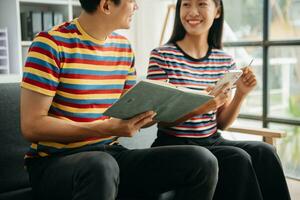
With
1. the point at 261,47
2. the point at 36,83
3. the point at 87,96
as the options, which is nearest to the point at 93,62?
the point at 87,96

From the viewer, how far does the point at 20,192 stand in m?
1.58

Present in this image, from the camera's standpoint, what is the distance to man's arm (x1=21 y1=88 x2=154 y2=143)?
51.7 inches

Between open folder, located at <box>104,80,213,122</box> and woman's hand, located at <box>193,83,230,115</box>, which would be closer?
open folder, located at <box>104,80,213,122</box>

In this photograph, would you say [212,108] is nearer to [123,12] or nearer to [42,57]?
[123,12]

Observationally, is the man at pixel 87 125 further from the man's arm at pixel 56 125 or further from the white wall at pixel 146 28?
the white wall at pixel 146 28

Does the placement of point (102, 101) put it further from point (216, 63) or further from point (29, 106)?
point (216, 63)

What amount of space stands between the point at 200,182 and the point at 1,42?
6.83ft

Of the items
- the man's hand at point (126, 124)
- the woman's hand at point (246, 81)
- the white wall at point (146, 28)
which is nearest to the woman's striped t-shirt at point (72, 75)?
the man's hand at point (126, 124)

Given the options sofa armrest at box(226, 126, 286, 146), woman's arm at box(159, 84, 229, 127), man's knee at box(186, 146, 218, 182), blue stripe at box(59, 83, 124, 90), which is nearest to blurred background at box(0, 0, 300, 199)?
sofa armrest at box(226, 126, 286, 146)

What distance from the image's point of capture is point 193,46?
1869 mm

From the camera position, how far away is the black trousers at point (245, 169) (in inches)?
60.7

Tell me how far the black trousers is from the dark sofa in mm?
218

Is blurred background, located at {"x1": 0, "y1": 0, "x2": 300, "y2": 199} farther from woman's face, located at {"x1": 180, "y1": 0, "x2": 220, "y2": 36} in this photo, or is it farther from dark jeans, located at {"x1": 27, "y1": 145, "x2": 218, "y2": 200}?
dark jeans, located at {"x1": 27, "y1": 145, "x2": 218, "y2": 200}

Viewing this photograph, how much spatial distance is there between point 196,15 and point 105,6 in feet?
1.61
